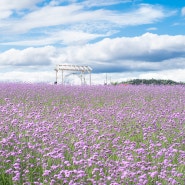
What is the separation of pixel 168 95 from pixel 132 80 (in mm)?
10611

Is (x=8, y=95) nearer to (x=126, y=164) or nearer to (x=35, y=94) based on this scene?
(x=35, y=94)

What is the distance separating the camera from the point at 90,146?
4.84 meters

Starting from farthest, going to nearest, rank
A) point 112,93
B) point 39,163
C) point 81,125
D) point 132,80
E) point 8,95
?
1. point 132,80
2. point 112,93
3. point 8,95
4. point 81,125
5. point 39,163

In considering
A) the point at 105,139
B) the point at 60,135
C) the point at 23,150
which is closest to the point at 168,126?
the point at 105,139

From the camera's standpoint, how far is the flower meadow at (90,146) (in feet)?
12.7

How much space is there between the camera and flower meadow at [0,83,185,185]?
12.7 ft

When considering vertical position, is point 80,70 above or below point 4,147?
above

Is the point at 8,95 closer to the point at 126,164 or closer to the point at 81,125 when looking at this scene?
the point at 81,125

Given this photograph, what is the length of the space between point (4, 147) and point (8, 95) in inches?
293

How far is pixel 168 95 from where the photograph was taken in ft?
42.2

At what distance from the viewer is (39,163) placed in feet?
14.3

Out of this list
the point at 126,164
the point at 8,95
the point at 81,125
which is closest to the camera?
the point at 126,164

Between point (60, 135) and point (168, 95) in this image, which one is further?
point (168, 95)

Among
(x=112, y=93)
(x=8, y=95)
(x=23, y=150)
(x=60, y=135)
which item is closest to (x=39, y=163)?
(x=23, y=150)
